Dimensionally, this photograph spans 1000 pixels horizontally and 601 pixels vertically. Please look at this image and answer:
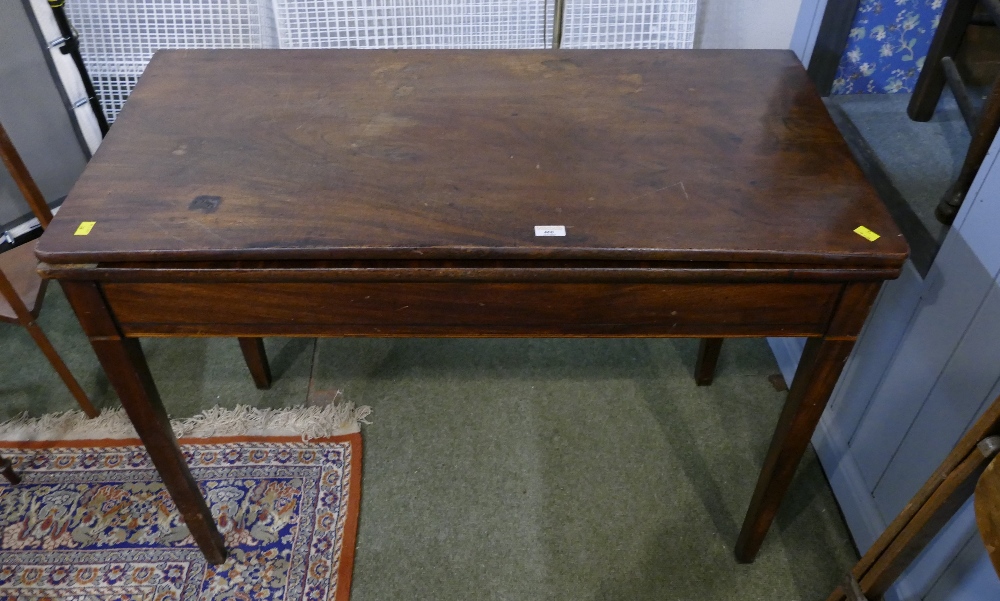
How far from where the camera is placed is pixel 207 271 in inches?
39.8

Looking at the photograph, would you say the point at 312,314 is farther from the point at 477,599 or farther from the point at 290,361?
the point at 290,361

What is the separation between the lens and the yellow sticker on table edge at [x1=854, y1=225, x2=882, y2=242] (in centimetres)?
101

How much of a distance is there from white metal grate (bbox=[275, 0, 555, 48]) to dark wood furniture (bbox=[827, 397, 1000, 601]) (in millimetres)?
1472

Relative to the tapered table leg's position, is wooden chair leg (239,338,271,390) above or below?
below

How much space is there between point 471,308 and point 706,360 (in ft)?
3.11

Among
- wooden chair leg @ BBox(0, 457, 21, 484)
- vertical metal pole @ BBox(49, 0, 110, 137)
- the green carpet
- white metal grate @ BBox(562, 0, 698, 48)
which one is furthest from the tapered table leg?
vertical metal pole @ BBox(49, 0, 110, 137)

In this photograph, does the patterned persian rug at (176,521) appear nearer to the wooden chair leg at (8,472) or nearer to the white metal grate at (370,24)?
the wooden chair leg at (8,472)

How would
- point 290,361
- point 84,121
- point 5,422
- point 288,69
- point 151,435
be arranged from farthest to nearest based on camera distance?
1. point 84,121
2. point 290,361
3. point 5,422
4. point 288,69
5. point 151,435

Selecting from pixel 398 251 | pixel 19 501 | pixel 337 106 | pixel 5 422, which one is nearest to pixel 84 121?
pixel 5 422

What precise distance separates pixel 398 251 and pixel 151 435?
584 mm

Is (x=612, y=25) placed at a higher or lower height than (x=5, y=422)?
higher

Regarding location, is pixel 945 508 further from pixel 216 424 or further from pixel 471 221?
pixel 216 424

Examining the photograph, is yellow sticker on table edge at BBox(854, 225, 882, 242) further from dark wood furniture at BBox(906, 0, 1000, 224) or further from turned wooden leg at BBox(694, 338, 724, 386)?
turned wooden leg at BBox(694, 338, 724, 386)

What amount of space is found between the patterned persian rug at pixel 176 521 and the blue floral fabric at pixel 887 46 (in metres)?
1.33
